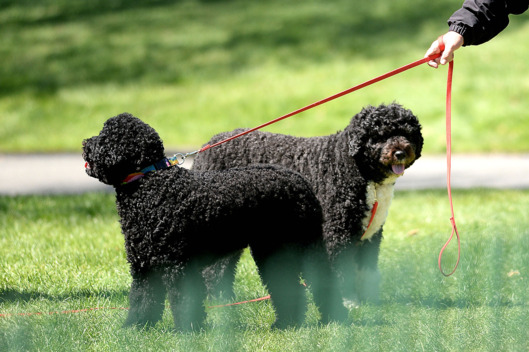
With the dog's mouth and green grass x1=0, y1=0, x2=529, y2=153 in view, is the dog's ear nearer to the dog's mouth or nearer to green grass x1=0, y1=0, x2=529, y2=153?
the dog's mouth

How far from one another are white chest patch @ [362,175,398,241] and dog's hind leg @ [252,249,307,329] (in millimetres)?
848

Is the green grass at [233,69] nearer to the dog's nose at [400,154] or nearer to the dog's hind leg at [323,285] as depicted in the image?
the dog's nose at [400,154]

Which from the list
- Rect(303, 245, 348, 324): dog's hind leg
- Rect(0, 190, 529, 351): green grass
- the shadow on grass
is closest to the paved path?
Rect(0, 190, 529, 351): green grass

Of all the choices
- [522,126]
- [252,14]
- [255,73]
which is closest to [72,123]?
[255,73]

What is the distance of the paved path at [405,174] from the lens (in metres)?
10.2

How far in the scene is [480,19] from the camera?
4.52 metres

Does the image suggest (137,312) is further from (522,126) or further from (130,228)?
(522,126)

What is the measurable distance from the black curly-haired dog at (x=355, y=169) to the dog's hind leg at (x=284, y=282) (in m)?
0.68

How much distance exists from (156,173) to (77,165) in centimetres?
774

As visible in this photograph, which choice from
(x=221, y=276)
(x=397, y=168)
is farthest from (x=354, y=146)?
(x=221, y=276)

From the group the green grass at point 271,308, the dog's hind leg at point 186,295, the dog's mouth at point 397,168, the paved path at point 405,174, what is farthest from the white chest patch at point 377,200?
the paved path at point 405,174

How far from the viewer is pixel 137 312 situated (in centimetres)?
441

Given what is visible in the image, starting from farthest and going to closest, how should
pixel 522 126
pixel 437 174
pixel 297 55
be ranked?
pixel 297 55 → pixel 522 126 → pixel 437 174

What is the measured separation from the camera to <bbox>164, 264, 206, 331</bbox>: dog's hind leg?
4.28m
